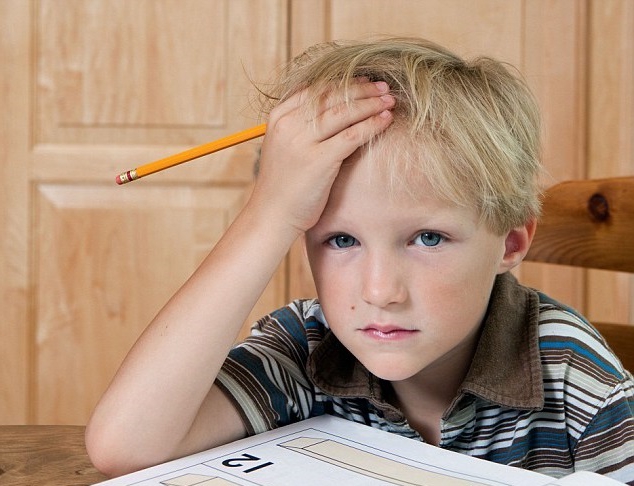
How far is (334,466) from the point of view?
0.54m

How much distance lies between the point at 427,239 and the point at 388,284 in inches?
2.3

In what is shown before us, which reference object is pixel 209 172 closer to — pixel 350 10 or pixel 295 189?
pixel 350 10

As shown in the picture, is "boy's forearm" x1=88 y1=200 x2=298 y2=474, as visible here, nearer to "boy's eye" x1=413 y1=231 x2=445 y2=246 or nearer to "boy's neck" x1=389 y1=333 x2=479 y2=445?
"boy's eye" x1=413 y1=231 x2=445 y2=246

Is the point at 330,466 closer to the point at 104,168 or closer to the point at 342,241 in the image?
the point at 342,241

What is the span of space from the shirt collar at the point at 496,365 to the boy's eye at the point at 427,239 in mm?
139

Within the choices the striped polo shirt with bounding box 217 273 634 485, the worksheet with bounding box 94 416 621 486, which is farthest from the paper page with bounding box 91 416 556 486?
the striped polo shirt with bounding box 217 273 634 485

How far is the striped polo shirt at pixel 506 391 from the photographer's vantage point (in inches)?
27.5

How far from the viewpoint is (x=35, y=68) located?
188cm

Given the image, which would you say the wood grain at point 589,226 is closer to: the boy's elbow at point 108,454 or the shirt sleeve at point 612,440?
the shirt sleeve at point 612,440

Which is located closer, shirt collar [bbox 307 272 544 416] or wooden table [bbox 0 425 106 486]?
wooden table [bbox 0 425 106 486]

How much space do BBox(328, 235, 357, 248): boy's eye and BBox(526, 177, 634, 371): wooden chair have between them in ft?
1.43

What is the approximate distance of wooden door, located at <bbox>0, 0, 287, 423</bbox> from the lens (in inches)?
74.2

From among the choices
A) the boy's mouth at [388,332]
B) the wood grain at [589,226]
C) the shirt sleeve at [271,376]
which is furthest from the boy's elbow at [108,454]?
the wood grain at [589,226]

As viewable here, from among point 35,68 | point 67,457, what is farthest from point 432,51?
point 35,68
